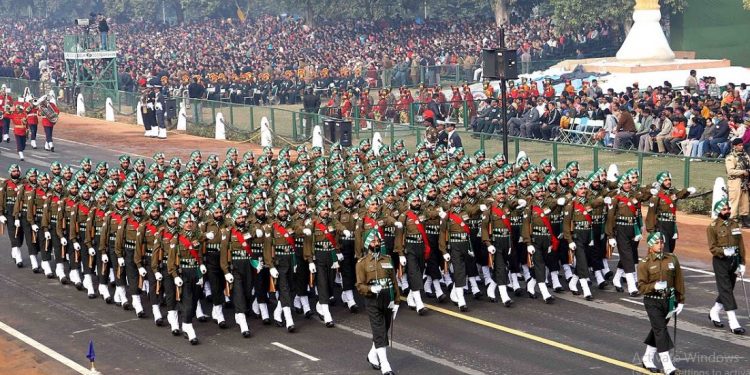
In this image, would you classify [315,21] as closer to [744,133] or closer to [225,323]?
[744,133]

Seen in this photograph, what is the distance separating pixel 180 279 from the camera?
20609 millimetres

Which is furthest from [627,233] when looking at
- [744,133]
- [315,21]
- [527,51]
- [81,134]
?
[315,21]

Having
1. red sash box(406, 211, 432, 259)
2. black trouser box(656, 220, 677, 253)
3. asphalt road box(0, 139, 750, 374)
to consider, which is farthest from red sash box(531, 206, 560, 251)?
black trouser box(656, 220, 677, 253)

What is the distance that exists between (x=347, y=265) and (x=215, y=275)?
7.36 ft

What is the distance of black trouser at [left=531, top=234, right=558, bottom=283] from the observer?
73.4 feet

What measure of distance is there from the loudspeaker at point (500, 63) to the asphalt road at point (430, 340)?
792 cm

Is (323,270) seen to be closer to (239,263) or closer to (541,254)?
(239,263)

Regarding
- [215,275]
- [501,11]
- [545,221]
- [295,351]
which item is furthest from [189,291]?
[501,11]

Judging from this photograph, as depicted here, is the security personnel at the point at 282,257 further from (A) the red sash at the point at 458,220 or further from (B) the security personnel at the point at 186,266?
(A) the red sash at the point at 458,220

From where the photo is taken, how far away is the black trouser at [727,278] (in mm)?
20031

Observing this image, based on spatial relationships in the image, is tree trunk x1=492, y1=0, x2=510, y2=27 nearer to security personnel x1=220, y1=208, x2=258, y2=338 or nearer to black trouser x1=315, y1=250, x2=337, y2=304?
black trouser x1=315, y1=250, x2=337, y2=304

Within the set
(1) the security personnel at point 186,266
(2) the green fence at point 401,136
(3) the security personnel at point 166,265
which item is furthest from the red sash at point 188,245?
(2) the green fence at point 401,136

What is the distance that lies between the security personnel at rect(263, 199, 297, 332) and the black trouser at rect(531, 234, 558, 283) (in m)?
4.05

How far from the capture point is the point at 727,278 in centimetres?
2012
